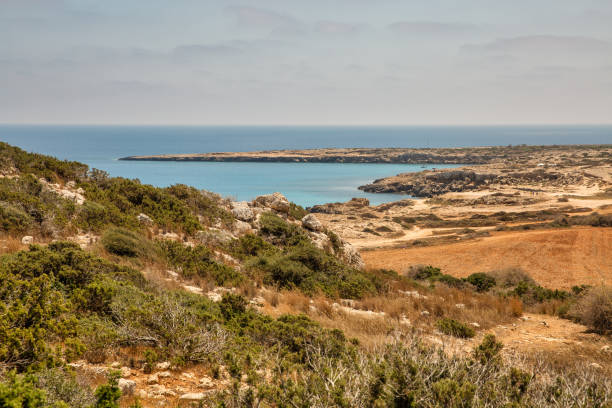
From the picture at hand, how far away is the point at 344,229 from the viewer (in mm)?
38625

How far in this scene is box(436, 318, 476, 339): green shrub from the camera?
24.0 ft

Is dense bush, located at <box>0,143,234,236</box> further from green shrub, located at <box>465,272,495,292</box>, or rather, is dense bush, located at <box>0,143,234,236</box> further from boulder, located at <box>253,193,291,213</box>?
green shrub, located at <box>465,272,495,292</box>

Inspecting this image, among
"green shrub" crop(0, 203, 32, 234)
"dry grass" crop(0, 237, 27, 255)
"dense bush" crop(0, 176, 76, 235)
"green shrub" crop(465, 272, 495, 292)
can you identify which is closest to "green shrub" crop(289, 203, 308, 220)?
"green shrub" crop(465, 272, 495, 292)

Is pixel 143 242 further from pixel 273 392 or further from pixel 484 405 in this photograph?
pixel 484 405

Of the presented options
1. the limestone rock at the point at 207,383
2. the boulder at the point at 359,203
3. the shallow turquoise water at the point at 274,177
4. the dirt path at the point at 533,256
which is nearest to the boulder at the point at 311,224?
the dirt path at the point at 533,256

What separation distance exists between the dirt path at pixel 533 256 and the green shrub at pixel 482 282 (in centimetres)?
408

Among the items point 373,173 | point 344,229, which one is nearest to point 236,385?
point 344,229

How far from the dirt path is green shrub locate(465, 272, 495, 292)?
4.08 meters

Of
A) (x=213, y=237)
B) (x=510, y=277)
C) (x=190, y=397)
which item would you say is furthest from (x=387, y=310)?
(x=510, y=277)

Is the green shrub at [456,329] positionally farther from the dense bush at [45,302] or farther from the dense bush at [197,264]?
the dense bush at [45,302]

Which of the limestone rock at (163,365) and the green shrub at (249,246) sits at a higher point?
the limestone rock at (163,365)

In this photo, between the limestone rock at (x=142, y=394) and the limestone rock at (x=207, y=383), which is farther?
the limestone rock at (x=207, y=383)

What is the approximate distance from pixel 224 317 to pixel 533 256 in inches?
853

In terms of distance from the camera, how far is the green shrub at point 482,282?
48.0 ft
